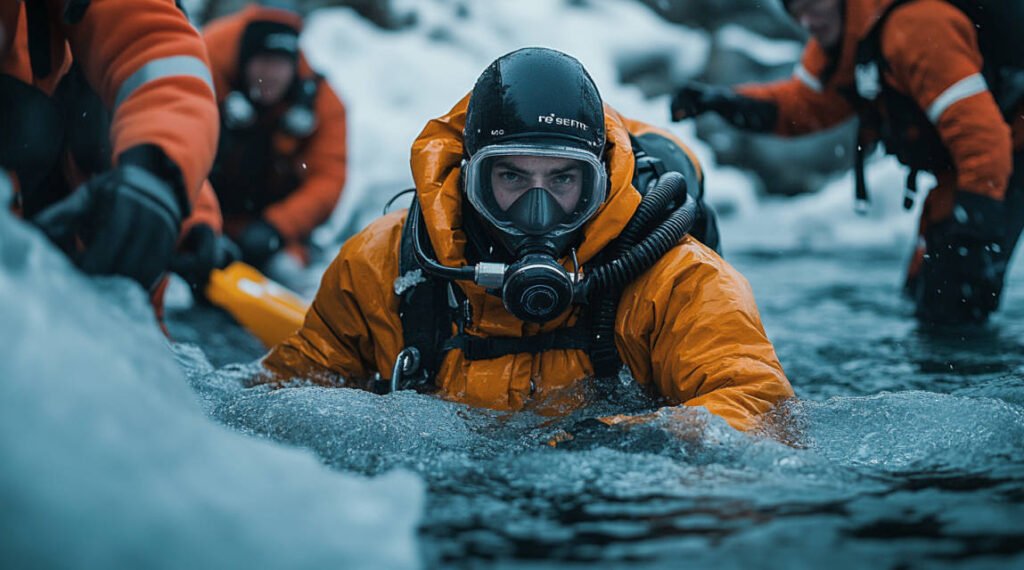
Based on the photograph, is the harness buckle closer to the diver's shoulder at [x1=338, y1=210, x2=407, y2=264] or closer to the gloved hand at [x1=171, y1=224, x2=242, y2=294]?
the diver's shoulder at [x1=338, y1=210, x2=407, y2=264]

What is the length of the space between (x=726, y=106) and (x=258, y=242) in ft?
9.78

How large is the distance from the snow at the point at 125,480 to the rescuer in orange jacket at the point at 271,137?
4.80 meters

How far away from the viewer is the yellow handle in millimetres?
5211

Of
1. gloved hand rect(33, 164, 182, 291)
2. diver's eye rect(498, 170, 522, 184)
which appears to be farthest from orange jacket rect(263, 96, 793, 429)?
gloved hand rect(33, 164, 182, 291)

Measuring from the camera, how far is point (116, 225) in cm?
209

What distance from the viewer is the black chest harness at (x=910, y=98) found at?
448 cm

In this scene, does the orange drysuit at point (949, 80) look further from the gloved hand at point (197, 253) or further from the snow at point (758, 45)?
the snow at point (758, 45)

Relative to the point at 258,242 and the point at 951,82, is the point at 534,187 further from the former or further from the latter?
the point at 258,242

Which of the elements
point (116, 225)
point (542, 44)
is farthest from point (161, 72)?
point (542, 44)

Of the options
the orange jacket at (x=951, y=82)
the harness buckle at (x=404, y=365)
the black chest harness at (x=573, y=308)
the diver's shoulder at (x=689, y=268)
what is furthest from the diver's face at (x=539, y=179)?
the orange jacket at (x=951, y=82)

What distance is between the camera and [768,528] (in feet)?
6.12

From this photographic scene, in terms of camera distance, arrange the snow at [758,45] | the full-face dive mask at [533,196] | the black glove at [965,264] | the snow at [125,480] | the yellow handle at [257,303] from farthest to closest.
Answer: the snow at [758,45]
the yellow handle at [257,303]
the black glove at [965,264]
the full-face dive mask at [533,196]
the snow at [125,480]

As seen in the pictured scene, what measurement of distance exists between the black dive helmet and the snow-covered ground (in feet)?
20.6

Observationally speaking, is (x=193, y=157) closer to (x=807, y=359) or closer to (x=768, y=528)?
(x=768, y=528)
